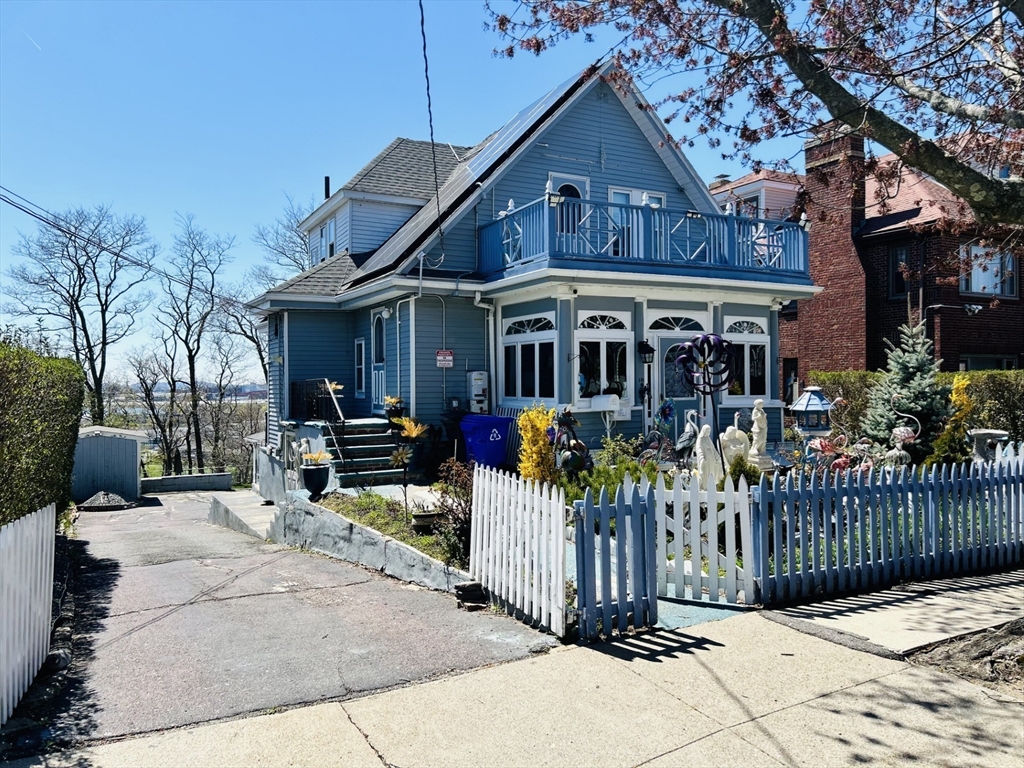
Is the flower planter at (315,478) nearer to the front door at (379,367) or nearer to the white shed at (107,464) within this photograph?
the front door at (379,367)

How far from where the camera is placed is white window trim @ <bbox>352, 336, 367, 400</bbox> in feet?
60.4

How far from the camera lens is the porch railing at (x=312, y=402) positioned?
16.4 metres

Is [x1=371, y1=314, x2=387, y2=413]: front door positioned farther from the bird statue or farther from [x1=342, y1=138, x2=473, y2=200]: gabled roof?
the bird statue

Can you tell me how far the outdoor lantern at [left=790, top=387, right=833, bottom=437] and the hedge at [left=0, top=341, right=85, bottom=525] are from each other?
1244 cm

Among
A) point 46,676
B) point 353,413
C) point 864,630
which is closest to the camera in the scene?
point 46,676

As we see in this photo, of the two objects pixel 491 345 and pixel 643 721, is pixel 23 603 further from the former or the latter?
pixel 491 345

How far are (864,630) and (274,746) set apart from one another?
4411mm

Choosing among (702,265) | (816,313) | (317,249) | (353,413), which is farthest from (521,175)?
(816,313)

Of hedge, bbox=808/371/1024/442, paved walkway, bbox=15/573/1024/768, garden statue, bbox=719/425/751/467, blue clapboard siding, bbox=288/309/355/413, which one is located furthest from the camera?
blue clapboard siding, bbox=288/309/355/413

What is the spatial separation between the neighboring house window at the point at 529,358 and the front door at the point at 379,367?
3.03 meters

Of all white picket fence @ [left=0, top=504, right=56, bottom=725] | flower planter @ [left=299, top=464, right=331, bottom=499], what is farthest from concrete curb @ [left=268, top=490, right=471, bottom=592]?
white picket fence @ [left=0, top=504, right=56, bottom=725]

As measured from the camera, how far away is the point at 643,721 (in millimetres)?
4246

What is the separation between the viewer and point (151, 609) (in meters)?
7.09

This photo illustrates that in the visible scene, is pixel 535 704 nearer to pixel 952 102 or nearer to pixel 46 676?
pixel 46 676
